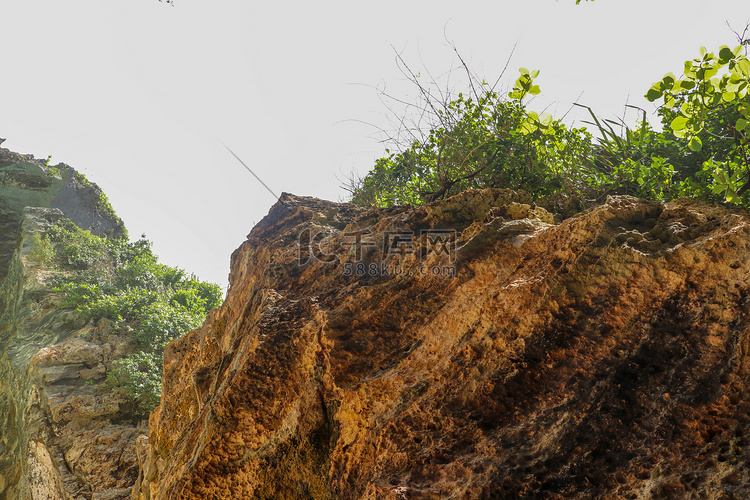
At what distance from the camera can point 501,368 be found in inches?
104

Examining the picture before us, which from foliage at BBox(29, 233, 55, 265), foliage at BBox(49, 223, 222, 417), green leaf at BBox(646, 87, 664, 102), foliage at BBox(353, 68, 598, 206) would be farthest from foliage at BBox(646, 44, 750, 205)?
foliage at BBox(29, 233, 55, 265)

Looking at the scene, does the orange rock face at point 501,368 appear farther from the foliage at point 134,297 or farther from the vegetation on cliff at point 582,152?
the foliage at point 134,297

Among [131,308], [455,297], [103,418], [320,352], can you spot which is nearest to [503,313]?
[455,297]

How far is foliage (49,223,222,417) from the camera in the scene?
891cm

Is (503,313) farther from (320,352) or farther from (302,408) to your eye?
(302,408)

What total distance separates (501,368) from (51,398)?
9.35 metres

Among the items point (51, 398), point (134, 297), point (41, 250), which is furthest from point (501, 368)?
point (41, 250)

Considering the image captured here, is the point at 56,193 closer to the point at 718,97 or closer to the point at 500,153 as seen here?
the point at 500,153

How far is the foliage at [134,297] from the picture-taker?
8914mm

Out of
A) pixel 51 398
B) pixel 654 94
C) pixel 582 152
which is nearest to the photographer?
pixel 654 94

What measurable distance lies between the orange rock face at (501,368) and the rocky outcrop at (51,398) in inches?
209

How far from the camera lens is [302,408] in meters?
3.04

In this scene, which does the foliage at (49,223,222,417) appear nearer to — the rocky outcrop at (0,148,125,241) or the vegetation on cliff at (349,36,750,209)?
the rocky outcrop at (0,148,125,241)

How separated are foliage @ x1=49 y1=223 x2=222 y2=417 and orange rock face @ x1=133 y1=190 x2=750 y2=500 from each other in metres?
6.43
